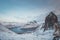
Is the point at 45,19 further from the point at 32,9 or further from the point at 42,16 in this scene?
the point at 32,9

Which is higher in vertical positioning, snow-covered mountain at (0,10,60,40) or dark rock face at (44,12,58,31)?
dark rock face at (44,12,58,31)

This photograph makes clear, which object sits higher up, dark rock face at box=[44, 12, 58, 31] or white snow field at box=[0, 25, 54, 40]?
dark rock face at box=[44, 12, 58, 31]

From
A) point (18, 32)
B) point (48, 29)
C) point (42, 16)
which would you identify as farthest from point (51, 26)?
point (18, 32)

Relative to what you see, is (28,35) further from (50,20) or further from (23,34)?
(50,20)

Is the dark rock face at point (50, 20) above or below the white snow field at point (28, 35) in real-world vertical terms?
above

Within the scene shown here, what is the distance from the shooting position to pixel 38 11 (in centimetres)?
232

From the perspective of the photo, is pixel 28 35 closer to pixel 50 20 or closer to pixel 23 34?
pixel 23 34

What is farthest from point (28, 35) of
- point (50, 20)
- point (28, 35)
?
point (50, 20)

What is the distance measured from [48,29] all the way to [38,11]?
348 millimetres

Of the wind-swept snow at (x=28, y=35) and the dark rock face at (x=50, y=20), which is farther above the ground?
the dark rock face at (x=50, y=20)

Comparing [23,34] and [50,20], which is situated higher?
[50,20]

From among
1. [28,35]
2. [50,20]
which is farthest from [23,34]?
[50,20]

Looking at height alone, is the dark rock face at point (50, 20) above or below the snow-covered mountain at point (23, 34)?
above

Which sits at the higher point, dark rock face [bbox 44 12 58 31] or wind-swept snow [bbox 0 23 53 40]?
dark rock face [bbox 44 12 58 31]
